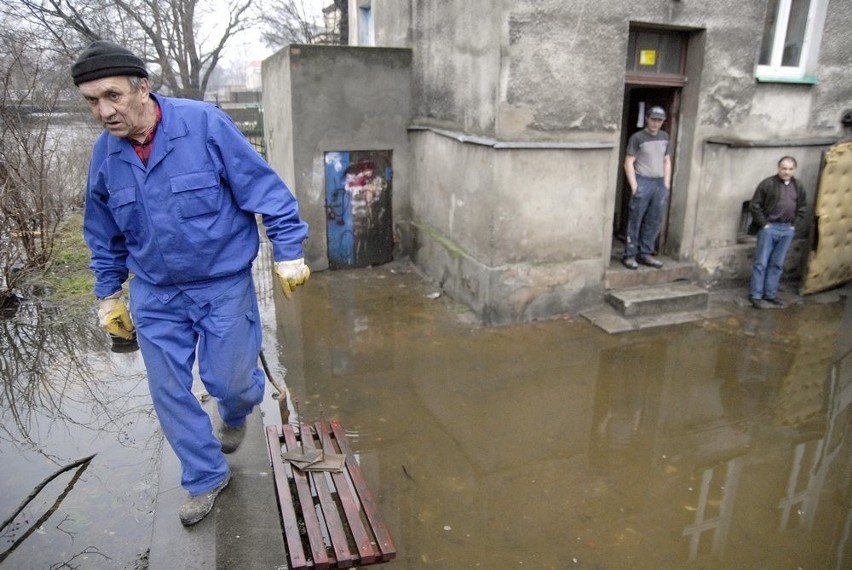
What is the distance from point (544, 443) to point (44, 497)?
11.0 feet

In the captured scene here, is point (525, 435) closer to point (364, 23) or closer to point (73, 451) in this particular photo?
point (73, 451)

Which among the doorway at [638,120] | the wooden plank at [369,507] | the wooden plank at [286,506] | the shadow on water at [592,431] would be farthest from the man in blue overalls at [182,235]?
the doorway at [638,120]

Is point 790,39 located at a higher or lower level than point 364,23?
lower

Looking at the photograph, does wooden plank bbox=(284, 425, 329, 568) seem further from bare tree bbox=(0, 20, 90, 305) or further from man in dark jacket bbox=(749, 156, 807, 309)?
man in dark jacket bbox=(749, 156, 807, 309)

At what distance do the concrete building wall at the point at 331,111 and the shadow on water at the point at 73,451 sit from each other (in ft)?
10.7

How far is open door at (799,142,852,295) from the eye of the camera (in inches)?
276

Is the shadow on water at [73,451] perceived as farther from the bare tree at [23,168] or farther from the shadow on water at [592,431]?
the shadow on water at [592,431]

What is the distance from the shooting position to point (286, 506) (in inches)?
128

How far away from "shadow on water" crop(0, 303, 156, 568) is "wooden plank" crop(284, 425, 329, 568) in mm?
879

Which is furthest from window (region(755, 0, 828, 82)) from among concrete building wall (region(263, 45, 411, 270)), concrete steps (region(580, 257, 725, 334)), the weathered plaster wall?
concrete building wall (region(263, 45, 411, 270))

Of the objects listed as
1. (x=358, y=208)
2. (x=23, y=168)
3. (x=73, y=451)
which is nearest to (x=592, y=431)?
(x=73, y=451)

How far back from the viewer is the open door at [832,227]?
7012mm

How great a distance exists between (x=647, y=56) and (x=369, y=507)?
5.96 m

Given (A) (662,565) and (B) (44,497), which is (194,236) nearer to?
(B) (44,497)
